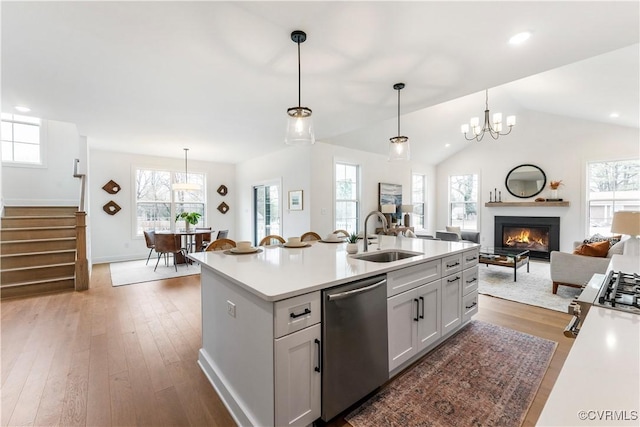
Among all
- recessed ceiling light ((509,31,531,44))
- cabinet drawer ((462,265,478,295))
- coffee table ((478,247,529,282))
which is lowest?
coffee table ((478,247,529,282))

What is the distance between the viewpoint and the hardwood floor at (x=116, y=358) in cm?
168

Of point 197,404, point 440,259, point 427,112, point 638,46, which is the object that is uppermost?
point 427,112

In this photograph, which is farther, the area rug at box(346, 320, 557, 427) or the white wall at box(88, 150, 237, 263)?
the white wall at box(88, 150, 237, 263)

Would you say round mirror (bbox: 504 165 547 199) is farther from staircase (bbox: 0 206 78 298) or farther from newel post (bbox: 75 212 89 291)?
staircase (bbox: 0 206 78 298)

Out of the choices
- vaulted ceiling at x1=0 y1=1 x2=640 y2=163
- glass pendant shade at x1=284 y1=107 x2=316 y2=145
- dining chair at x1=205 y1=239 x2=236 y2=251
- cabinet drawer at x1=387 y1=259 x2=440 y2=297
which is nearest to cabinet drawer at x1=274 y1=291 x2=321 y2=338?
cabinet drawer at x1=387 y1=259 x2=440 y2=297

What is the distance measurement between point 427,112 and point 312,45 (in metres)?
4.18

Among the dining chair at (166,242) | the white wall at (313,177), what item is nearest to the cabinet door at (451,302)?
the white wall at (313,177)

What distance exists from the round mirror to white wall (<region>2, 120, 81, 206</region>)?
1019cm

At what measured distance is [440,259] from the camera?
90.6 inches

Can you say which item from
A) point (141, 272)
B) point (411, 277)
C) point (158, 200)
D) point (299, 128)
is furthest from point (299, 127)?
point (158, 200)

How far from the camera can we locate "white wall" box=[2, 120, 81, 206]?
5.42 m

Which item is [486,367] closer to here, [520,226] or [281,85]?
[281,85]

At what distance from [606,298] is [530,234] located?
690 centimetres

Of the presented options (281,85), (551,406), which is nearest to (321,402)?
(551,406)
